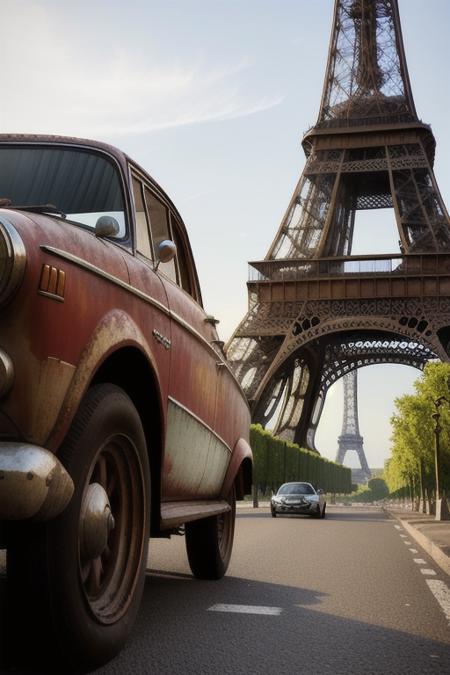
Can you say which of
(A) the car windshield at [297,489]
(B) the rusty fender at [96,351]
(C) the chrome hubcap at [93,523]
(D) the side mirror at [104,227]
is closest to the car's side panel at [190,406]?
(B) the rusty fender at [96,351]

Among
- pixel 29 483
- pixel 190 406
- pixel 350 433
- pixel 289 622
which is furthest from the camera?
pixel 350 433

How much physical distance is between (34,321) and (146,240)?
173 centimetres

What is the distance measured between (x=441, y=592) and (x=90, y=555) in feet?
14.6

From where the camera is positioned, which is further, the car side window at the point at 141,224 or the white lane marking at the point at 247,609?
the white lane marking at the point at 247,609

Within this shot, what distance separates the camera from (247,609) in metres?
5.21

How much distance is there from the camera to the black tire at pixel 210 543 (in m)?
6.06

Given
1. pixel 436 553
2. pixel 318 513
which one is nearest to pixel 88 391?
pixel 436 553

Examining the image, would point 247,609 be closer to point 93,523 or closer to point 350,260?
point 93,523

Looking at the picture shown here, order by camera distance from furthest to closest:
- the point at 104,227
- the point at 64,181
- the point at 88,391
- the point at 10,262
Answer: the point at 64,181, the point at 104,227, the point at 88,391, the point at 10,262

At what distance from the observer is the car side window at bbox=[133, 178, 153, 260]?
4.27 meters

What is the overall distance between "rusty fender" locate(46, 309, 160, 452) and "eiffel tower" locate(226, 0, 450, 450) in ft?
130

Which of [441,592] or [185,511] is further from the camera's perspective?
[441,592]

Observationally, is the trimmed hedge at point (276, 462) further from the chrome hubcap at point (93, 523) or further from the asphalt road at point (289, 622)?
the chrome hubcap at point (93, 523)

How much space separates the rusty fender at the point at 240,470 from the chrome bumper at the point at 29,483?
327 cm
